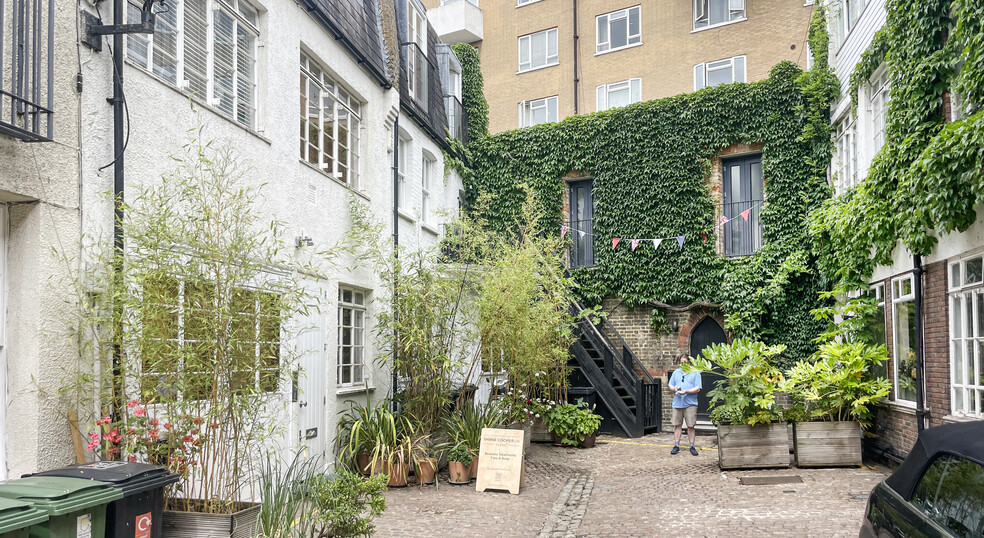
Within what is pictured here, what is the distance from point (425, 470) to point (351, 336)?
2.35m

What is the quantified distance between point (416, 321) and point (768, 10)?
16386mm

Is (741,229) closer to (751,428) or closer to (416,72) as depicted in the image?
(751,428)

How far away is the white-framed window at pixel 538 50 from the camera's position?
25.8 metres

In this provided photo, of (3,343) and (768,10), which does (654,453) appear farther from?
(768,10)

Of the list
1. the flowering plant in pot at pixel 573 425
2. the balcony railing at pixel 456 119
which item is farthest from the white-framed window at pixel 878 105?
the balcony railing at pixel 456 119

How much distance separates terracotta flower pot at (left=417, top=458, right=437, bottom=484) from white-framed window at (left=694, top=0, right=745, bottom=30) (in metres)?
17.6

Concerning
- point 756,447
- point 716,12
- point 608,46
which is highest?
point 716,12

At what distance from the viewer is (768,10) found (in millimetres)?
21797

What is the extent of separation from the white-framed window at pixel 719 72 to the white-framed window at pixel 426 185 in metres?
10.2

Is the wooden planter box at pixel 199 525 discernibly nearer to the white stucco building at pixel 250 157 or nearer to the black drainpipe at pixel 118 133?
the white stucco building at pixel 250 157

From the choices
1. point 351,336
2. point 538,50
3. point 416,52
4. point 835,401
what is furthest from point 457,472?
point 538,50

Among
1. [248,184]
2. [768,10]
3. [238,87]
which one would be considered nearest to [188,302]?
[248,184]

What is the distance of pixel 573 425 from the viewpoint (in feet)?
44.5

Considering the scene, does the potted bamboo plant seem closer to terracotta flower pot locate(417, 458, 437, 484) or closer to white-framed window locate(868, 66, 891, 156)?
terracotta flower pot locate(417, 458, 437, 484)
